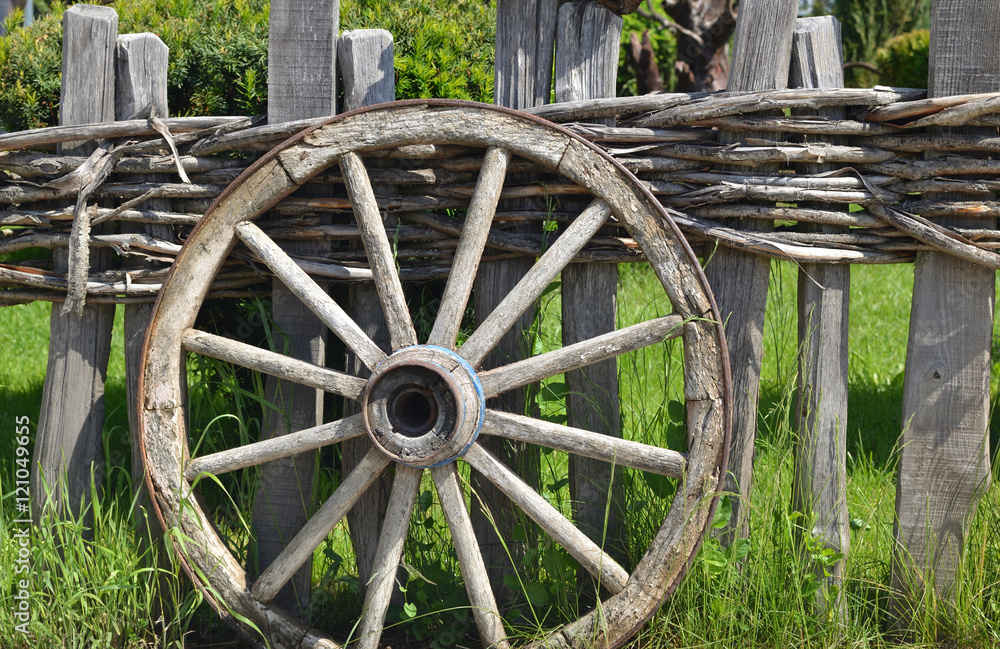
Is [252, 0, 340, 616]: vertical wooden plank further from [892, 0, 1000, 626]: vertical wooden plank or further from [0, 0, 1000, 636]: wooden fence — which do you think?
[892, 0, 1000, 626]: vertical wooden plank

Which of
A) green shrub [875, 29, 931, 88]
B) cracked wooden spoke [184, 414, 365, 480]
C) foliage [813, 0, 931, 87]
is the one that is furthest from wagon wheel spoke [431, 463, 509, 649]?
foliage [813, 0, 931, 87]

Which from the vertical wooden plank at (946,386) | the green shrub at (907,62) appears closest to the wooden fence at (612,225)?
the vertical wooden plank at (946,386)

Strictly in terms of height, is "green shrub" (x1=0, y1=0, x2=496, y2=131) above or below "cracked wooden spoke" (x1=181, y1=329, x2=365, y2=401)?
above

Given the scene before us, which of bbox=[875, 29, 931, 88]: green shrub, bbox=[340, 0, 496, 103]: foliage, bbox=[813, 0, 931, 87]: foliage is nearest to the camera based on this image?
bbox=[340, 0, 496, 103]: foliage

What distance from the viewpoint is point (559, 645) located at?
2.30 meters

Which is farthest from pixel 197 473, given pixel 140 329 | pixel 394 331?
pixel 394 331

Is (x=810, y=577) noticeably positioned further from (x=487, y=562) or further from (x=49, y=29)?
(x=49, y=29)

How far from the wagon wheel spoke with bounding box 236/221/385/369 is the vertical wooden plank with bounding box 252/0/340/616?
21 cm

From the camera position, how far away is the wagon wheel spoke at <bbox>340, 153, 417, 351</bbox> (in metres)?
2.33

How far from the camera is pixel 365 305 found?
2.64 m

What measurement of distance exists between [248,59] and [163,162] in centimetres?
69

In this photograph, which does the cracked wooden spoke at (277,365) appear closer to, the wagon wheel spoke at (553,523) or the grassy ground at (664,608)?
the grassy ground at (664,608)

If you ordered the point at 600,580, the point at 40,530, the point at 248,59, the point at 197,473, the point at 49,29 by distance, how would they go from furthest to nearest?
the point at 49,29 < the point at 248,59 < the point at 40,530 < the point at 197,473 < the point at 600,580

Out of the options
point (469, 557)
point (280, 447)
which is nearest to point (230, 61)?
point (280, 447)
